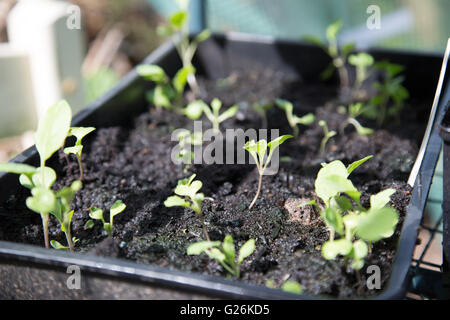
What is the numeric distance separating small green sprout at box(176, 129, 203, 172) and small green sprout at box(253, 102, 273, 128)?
0.57 feet

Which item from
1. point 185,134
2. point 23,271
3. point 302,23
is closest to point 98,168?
point 185,134

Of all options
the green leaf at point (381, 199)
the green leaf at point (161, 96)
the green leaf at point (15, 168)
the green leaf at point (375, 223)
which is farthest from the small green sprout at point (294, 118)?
the green leaf at point (15, 168)

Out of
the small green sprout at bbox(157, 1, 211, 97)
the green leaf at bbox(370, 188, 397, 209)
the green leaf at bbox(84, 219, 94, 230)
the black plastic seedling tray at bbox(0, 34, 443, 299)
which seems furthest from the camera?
the small green sprout at bbox(157, 1, 211, 97)

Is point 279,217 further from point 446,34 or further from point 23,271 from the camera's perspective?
point 446,34

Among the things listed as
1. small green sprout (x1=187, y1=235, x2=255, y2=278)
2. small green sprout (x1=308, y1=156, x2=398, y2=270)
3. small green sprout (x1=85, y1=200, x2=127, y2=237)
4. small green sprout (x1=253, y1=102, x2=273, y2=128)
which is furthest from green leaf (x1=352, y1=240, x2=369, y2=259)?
small green sprout (x1=253, y1=102, x2=273, y2=128)

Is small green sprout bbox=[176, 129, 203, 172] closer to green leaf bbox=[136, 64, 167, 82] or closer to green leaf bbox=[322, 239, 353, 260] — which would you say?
green leaf bbox=[136, 64, 167, 82]

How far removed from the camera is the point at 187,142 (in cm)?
121

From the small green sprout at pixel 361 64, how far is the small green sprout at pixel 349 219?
0.67 metres

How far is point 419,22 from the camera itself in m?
2.22

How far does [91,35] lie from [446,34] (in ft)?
6.76

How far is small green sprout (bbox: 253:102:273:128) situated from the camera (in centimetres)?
127

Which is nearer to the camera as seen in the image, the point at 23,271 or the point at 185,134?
the point at 23,271
